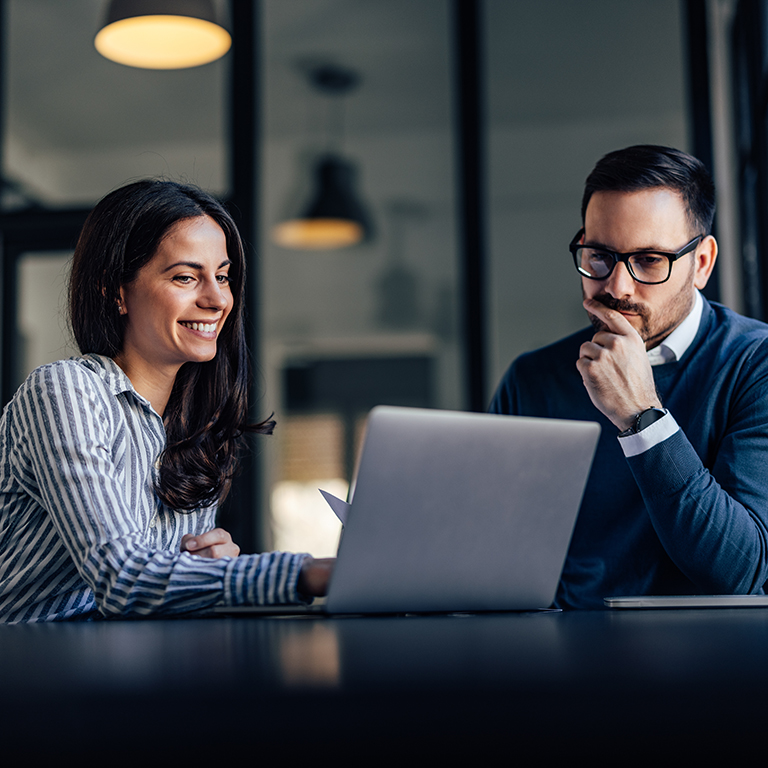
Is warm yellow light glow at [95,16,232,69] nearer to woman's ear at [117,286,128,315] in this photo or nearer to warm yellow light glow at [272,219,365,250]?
woman's ear at [117,286,128,315]

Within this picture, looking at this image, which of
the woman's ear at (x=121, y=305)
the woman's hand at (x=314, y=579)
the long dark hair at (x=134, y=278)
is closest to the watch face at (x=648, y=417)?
the woman's hand at (x=314, y=579)

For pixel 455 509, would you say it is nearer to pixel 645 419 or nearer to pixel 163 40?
pixel 645 419

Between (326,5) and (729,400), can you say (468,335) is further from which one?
(729,400)

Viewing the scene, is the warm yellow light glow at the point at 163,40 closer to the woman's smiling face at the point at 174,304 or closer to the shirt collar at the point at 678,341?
the woman's smiling face at the point at 174,304

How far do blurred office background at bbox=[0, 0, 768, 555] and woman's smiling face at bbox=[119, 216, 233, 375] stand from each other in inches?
89.7

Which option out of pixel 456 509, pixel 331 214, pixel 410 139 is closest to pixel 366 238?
pixel 331 214

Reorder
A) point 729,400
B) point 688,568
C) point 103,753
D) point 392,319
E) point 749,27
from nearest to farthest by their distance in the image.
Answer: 1. point 103,753
2. point 688,568
3. point 729,400
4. point 749,27
5. point 392,319

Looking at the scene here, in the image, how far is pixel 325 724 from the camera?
1.58 ft

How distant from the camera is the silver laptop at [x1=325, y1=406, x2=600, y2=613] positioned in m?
0.88

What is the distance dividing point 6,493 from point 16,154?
3364mm

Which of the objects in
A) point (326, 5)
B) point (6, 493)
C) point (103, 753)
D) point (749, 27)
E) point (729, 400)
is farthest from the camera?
point (326, 5)

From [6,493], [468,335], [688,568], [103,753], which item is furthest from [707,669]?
[468,335]

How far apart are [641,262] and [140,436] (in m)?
0.98

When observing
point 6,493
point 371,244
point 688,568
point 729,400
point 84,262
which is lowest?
point 688,568
